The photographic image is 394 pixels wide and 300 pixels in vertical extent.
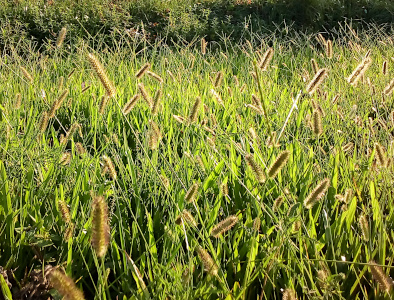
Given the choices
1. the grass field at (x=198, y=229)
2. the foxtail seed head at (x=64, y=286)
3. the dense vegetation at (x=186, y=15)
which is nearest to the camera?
the foxtail seed head at (x=64, y=286)

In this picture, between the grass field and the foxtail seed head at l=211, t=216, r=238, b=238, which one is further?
the grass field

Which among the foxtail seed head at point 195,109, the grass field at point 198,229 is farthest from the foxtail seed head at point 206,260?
the foxtail seed head at point 195,109

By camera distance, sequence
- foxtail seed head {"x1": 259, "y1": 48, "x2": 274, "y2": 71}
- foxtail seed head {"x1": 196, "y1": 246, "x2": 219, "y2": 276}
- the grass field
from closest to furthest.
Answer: foxtail seed head {"x1": 196, "y1": 246, "x2": 219, "y2": 276}
the grass field
foxtail seed head {"x1": 259, "y1": 48, "x2": 274, "y2": 71}

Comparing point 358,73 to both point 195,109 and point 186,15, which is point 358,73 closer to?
point 195,109

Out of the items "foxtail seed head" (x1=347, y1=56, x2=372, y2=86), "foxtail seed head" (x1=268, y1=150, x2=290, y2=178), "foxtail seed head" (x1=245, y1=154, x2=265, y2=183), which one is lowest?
"foxtail seed head" (x1=245, y1=154, x2=265, y2=183)

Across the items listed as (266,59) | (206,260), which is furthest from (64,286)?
(266,59)

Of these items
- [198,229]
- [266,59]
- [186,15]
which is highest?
[266,59]

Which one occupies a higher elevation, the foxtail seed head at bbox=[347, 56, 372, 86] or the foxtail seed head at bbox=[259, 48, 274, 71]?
the foxtail seed head at bbox=[347, 56, 372, 86]

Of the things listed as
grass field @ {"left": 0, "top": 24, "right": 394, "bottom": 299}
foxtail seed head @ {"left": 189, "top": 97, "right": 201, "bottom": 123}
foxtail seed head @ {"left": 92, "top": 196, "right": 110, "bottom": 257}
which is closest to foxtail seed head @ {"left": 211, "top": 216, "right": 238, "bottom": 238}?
grass field @ {"left": 0, "top": 24, "right": 394, "bottom": 299}

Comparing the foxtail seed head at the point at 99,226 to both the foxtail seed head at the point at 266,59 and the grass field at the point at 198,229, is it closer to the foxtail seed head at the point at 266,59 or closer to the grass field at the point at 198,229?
the grass field at the point at 198,229

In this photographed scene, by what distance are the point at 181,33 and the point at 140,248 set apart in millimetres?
5383

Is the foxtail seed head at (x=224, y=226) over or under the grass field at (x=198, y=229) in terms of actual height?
over

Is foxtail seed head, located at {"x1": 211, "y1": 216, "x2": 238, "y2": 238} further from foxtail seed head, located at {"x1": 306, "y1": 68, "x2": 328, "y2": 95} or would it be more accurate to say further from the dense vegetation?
the dense vegetation

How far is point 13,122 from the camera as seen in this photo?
7.32 feet
